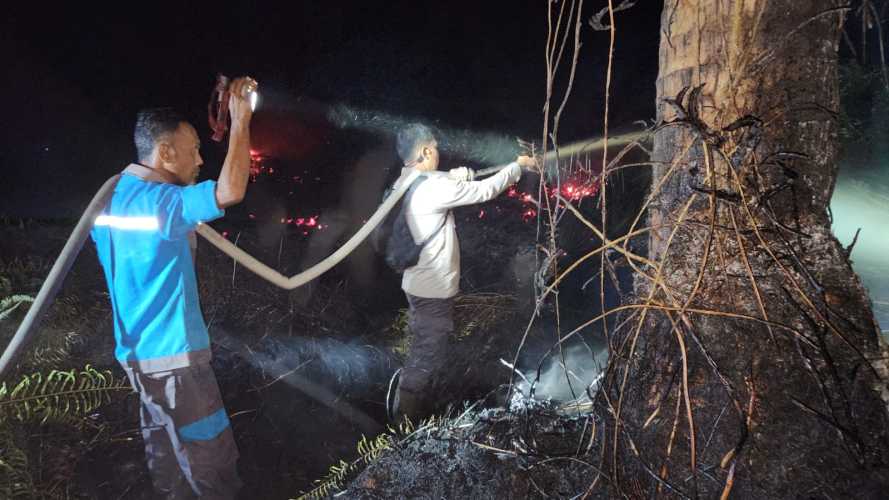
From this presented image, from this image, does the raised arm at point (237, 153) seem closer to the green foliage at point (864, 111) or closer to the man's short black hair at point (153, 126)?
the man's short black hair at point (153, 126)

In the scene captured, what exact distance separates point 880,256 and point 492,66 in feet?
22.2

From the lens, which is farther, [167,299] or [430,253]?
[430,253]

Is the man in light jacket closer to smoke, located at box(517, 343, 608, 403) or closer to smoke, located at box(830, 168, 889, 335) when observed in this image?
smoke, located at box(517, 343, 608, 403)

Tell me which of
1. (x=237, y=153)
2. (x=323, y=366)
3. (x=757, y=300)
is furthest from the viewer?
(x=323, y=366)

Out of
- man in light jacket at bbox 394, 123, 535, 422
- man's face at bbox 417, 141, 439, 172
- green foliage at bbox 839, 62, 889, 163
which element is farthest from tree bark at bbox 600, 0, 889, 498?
green foliage at bbox 839, 62, 889, 163

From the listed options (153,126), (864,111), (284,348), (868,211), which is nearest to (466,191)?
(153,126)

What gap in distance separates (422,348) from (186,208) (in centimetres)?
237

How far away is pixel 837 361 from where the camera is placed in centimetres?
150

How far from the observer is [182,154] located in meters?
2.60

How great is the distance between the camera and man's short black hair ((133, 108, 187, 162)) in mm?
2523

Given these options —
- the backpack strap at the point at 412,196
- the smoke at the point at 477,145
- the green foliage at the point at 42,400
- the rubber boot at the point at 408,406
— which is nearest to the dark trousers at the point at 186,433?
the green foliage at the point at 42,400

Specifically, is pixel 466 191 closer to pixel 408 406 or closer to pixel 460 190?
pixel 460 190

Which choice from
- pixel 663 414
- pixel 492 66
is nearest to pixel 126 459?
pixel 663 414

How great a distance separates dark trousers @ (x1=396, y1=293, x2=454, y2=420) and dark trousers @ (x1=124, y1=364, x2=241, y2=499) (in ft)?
5.27
